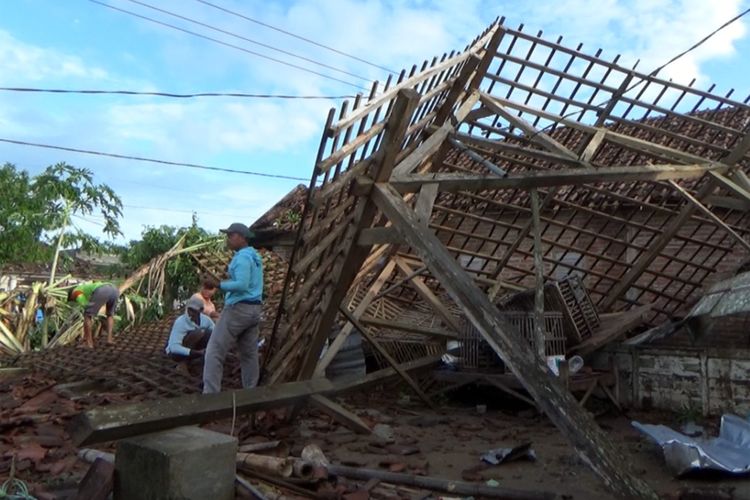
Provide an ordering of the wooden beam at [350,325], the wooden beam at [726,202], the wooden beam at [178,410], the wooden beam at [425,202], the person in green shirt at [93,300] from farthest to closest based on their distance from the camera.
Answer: the person in green shirt at [93,300], the wooden beam at [726,202], the wooden beam at [350,325], the wooden beam at [425,202], the wooden beam at [178,410]

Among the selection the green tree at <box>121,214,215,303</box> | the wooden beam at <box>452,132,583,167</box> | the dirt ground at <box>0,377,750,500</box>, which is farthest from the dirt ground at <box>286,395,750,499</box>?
the green tree at <box>121,214,215,303</box>

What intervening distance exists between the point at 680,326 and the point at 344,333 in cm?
339

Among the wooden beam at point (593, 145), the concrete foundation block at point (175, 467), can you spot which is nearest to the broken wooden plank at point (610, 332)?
the wooden beam at point (593, 145)

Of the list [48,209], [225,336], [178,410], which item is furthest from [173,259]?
[178,410]

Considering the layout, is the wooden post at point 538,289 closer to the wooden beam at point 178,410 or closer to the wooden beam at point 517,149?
the wooden beam at point 517,149

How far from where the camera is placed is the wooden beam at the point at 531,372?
2.87m

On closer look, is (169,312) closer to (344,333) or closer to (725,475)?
(344,333)

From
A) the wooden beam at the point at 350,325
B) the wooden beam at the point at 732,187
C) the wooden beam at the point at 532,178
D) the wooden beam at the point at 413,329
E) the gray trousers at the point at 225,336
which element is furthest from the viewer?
the wooden beam at the point at 413,329

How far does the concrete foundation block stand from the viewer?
2896mm

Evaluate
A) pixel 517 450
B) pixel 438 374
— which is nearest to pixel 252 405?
pixel 517 450

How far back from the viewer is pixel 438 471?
4.16 m

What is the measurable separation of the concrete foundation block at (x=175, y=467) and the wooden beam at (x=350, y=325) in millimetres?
2611

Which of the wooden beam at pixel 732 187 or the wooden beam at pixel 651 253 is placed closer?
the wooden beam at pixel 732 187

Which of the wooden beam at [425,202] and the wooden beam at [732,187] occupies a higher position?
the wooden beam at [732,187]
